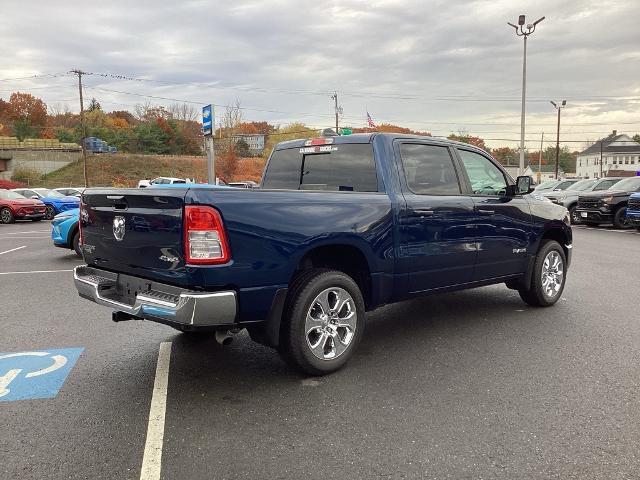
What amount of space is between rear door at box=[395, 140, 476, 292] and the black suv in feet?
49.2

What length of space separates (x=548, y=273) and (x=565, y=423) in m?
3.38

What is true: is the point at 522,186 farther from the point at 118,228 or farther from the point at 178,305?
the point at 118,228

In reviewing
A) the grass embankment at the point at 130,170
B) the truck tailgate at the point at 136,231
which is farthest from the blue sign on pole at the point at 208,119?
the grass embankment at the point at 130,170

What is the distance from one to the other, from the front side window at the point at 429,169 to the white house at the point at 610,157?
4206 inches

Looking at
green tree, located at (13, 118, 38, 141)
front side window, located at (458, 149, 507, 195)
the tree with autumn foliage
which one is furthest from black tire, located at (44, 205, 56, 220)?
the tree with autumn foliage

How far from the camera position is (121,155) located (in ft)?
252

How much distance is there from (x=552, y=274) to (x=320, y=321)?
366cm

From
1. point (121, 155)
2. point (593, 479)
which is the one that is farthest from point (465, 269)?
point (121, 155)

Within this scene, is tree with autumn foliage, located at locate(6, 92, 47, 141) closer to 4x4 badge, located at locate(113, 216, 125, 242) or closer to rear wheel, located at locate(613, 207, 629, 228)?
rear wheel, located at locate(613, 207, 629, 228)

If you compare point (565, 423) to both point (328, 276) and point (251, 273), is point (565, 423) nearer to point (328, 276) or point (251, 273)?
point (328, 276)

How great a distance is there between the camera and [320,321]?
13.4 feet

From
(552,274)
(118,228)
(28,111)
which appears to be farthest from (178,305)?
(28,111)

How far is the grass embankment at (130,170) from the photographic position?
68.5m

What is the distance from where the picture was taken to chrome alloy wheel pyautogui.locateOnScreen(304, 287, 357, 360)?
405 cm
